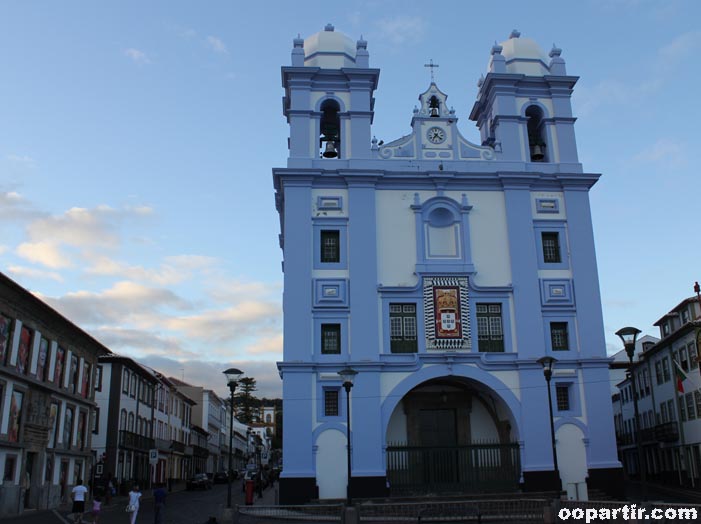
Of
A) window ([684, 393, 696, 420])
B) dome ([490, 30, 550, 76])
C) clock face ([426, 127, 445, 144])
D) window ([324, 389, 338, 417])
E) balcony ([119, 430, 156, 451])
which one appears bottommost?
balcony ([119, 430, 156, 451])

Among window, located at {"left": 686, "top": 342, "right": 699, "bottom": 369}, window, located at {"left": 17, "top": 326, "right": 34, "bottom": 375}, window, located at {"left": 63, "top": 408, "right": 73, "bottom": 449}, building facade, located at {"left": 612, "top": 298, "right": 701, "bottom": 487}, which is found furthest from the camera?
building facade, located at {"left": 612, "top": 298, "right": 701, "bottom": 487}

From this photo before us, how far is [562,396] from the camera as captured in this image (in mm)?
29734

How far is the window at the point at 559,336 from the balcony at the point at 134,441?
28701 millimetres

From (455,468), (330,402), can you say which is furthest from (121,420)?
(455,468)

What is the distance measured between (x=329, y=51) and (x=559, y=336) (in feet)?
54.2

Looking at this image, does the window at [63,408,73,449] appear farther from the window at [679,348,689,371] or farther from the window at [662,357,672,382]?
the window at [662,357,672,382]

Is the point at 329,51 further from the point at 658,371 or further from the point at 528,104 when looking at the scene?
the point at 658,371

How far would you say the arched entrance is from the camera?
28.5 metres

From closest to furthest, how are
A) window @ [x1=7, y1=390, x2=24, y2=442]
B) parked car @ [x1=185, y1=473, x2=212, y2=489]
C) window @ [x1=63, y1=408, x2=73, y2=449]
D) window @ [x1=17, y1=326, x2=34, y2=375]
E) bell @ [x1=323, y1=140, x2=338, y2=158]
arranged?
window @ [x1=7, y1=390, x2=24, y2=442]
window @ [x1=17, y1=326, x2=34, y2=375]
bell @ [x1=323, y1=140, x2=338, y2=158]
window @ [x1=63, y1=408, x2=73, y2=449]
parked car @ [x1=185, y1=473, x2=212, y2=489]

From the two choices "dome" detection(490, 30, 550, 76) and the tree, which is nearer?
"dome" detection(490, 30, 550, 76)

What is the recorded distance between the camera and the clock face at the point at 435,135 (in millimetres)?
32781

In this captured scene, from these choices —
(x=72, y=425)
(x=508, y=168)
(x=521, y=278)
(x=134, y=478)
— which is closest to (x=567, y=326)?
(x=521, y=278)

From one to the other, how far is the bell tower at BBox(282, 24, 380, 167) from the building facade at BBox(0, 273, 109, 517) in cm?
1279

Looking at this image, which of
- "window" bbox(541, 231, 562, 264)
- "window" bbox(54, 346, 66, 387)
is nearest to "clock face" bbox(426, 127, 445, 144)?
"window" bbox(541, 231, 562, 264)
